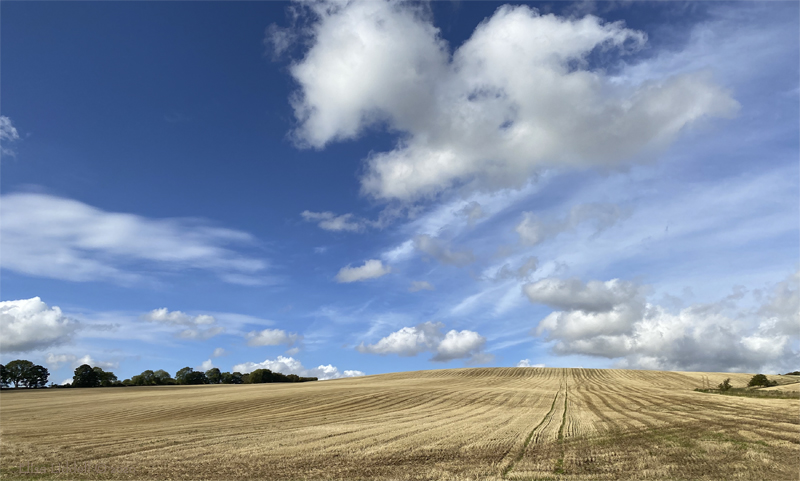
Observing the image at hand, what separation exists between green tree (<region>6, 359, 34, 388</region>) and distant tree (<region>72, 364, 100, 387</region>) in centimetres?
1007

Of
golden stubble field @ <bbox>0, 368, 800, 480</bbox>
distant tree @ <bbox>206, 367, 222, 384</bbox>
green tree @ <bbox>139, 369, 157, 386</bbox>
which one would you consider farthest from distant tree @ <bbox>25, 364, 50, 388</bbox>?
golden stubble field @ <bbox>0, 368, 800, 480</bbox>

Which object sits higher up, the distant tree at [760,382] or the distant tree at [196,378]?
the distant tree at [760,382]

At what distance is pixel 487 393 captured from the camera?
57.9m

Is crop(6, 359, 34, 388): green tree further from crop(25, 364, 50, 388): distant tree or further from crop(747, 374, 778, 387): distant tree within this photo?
crop(747, 374, 778, 387): distant tree

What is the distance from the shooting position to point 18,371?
108 meters

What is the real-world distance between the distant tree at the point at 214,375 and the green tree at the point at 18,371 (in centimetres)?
4405

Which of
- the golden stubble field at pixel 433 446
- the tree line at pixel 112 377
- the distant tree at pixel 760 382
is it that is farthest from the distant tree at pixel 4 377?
the distant tree at pixel 760 382

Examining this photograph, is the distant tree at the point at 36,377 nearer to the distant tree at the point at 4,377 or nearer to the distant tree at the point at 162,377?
the distant tree at the point at 4,377

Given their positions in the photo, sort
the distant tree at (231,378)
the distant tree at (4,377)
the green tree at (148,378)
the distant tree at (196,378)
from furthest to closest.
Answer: the distant tree at (231,378)
the distant tree at (196,378)
the green tree at (148,378)
the distant tree at (4,377)

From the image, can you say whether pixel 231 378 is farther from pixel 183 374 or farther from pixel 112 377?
pixel 112 377

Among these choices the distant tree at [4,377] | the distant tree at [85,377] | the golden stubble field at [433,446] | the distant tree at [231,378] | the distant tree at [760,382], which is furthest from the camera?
the distant tree at [231,378]

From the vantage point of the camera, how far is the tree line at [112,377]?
354ft

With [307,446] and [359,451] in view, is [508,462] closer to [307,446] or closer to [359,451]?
[359,451]

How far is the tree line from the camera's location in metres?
108
